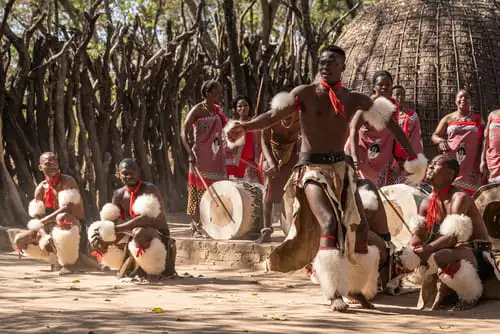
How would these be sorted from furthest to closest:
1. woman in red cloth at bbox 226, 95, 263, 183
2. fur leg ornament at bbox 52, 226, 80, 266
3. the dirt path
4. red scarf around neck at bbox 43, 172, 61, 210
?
woman in red cloth at bbox 226, 95, 263, 183
red scarf around neck at bbox 43, 172, 61, 210
fur leg ornament at bbox 52, 226, 80, 266
the dirt path

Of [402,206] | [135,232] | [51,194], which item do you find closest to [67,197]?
[51,194]

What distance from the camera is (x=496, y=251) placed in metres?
6.89

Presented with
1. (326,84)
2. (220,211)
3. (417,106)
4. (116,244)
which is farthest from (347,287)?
(417,106)

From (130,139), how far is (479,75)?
463 centimetres

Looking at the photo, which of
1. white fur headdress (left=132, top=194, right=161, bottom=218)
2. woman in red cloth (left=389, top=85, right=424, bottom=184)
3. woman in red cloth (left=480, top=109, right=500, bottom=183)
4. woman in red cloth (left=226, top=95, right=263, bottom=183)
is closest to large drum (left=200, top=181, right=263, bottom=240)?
woman in red cloth (left=226, top=95, right=263, bottom=183)

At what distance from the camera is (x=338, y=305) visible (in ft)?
17.5

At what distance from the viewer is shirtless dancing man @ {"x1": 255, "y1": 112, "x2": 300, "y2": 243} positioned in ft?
25.2

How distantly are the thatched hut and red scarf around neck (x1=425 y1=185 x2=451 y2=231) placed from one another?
14.6 ft

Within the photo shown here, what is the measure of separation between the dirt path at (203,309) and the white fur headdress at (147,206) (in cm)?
56

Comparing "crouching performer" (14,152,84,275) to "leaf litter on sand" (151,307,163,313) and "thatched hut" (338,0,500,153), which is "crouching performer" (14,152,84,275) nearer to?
"leaf litter on sand" (151,307,163,313)

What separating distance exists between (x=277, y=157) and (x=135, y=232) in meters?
1.59

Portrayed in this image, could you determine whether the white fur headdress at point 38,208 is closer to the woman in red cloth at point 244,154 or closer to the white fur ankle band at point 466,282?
the woman in red cloth at point 244,154

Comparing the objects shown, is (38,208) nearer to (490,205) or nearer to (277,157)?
(277,157)

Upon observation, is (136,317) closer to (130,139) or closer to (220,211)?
(220,211)
